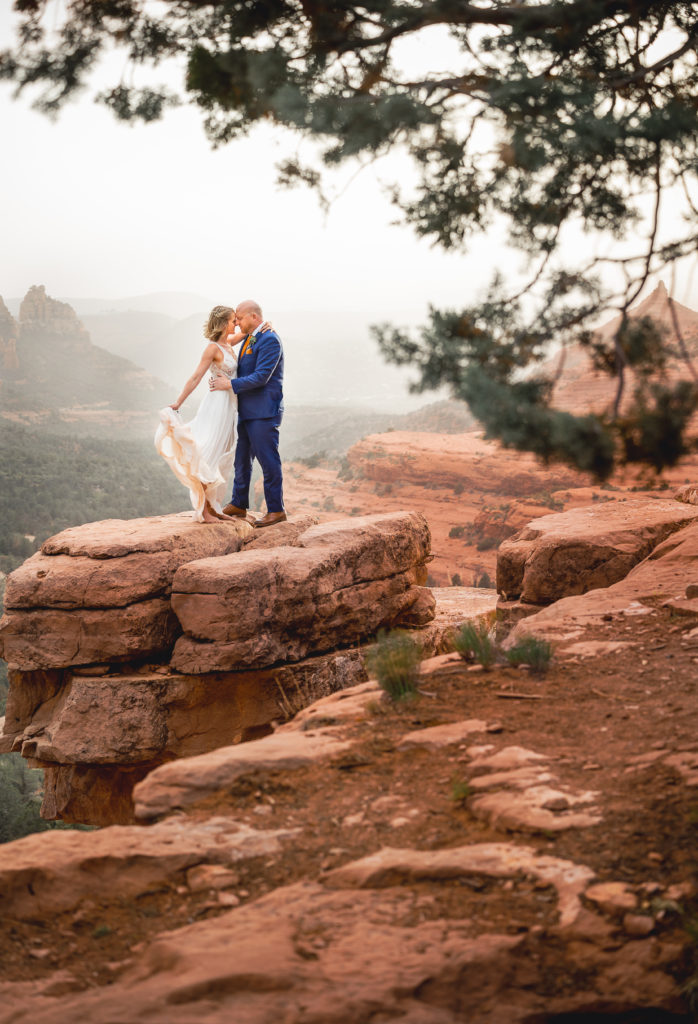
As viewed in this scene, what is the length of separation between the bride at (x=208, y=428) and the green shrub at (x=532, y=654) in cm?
461

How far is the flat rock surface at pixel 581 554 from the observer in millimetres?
8531

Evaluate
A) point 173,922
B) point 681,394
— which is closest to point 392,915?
point 173,922

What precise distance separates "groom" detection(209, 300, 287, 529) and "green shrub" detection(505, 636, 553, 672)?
4.35 meters

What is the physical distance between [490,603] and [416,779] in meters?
8.73

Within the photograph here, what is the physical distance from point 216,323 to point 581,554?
473 centimetres

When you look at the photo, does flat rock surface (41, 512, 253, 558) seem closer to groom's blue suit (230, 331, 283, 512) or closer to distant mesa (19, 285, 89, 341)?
groom's blue suit (230, 331, 283, 512)

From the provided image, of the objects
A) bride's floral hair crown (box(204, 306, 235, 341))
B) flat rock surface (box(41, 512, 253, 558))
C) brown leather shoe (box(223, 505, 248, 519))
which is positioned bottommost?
flat rock surface (box(41, 512, 253, 558))

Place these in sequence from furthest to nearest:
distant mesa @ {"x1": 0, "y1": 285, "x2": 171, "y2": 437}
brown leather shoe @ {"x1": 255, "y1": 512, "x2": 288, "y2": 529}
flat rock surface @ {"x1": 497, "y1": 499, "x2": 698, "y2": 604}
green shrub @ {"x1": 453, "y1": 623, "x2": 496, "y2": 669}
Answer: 1. distant mesa @ {"x1": 0, "y1": 285, "x2": 171, "y2": 437}
2. brown leather shoe @ {"x1": 255, "y1": 512, "x2": 288, "y2": 529}
3. flat rock surface @ {"x1": 497, "y1": 499, "x2": 698, "y2": 604}
4. green shrub @ {"x1": 453, "y1": 623, "x2": 496, "y2": 669}

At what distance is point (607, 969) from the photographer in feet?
8.99

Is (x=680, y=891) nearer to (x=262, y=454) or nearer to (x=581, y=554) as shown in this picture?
(x=581, y=554)

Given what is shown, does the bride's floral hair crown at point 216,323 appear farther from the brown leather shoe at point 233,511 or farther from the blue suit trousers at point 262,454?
the brown leather shoe at point 233,511

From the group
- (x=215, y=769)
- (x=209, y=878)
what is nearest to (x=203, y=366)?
(x=215, y=769)

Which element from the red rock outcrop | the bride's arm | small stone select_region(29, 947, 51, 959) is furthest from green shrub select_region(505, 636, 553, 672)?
the bride's arm

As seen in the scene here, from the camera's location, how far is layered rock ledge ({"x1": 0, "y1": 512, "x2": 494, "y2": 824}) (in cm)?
800
